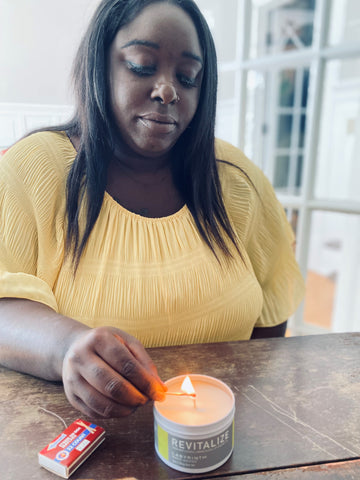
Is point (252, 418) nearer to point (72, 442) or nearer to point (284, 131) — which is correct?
point (72, 442)

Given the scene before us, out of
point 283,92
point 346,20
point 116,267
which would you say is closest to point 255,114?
point 346,20

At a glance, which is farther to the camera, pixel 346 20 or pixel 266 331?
pixel 346 20

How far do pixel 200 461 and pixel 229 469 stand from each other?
0.13ft

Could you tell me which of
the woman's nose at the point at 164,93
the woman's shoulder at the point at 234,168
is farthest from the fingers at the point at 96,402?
the woman's shoulder at the point at 234,168

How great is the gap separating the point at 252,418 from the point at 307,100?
58.1 inches

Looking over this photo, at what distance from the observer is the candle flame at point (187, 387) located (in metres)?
0.46

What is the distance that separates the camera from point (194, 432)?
15.9 inches

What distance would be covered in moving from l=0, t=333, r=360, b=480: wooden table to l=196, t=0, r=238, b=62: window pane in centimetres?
114

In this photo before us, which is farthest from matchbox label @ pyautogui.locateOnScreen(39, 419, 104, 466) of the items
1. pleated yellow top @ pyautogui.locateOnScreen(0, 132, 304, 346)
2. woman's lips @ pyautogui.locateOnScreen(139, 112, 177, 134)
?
woman's lips @ pyautogui.locateOnScreen(139, 112, 177, 134)

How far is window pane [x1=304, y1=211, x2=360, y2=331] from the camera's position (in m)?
1.79

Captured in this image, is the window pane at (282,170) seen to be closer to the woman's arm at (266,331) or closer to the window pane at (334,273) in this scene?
the window pane at (334,273)

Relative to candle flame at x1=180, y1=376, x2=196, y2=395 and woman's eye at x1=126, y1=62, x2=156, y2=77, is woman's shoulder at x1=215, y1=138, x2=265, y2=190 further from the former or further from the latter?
candle flame at x1=180, y1=376, x2=196, y2=395

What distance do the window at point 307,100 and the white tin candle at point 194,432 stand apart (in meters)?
1.10

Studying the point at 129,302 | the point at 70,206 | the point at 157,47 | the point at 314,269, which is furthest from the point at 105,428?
the point at 314,269
